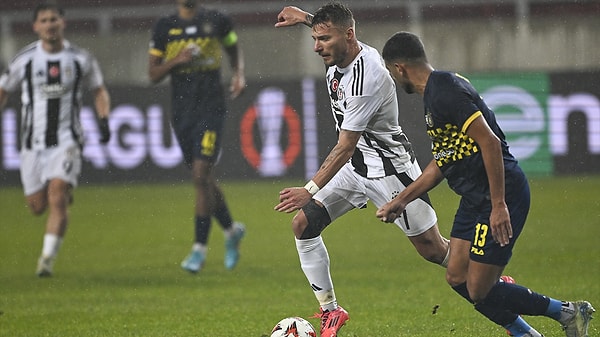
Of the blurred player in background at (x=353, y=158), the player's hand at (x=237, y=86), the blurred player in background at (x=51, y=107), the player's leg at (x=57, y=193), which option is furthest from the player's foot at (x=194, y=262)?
the blurred player in background at (x=353, y=158)

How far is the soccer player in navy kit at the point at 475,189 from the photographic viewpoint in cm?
559

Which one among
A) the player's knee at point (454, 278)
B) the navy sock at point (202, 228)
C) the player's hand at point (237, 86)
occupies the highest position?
the player's hand at point (237, 86)

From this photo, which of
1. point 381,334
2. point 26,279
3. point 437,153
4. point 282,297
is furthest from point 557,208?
point 26,279

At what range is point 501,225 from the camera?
557 centimetres

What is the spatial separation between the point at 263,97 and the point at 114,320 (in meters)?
8.19

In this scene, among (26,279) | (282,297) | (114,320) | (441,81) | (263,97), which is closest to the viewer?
(441,81)

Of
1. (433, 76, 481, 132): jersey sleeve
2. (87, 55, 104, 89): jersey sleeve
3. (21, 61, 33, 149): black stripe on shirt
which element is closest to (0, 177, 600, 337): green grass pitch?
(21, 61, 33, 149): black stripe on shirt

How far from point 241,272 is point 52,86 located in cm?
249

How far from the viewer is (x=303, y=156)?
14.5 m

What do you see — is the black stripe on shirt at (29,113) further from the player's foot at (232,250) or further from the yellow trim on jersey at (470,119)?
the yellow trim on jersey at (470,119)

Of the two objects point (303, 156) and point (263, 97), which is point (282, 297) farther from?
point (263, 97)

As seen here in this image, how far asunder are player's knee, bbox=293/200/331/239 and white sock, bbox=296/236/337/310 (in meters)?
0.05

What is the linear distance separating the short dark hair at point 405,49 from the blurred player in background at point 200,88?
14.2 feet

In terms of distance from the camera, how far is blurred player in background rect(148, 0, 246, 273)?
33.4 ft
